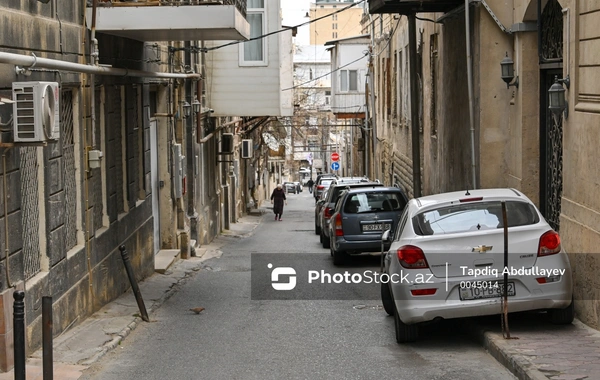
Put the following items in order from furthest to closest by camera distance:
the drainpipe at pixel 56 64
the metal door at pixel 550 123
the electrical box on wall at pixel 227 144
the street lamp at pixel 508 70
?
the electrical box on wall at pixel 227 144 < the street lamp at pixel 508 70 < the metal door at pixel 550 123 < the drainpipe at pixel 56 64

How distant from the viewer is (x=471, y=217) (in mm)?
9836

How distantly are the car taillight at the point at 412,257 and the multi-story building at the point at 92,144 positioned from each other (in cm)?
366

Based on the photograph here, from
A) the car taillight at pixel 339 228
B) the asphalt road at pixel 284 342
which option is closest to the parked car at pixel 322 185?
the car taillight at pixel 339 228

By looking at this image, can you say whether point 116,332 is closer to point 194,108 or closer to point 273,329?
point 273,329

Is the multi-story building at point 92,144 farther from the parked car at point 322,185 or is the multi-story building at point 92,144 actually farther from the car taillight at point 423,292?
the parked car at point 322,185

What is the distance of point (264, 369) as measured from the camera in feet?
29.6

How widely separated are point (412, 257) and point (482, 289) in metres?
0.77

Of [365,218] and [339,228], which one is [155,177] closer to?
[339,228]

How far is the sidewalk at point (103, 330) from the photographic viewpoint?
29.2ft

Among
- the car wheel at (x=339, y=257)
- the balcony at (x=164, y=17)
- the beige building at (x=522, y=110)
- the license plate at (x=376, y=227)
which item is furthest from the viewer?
the car wheel at (x=339, y=257)

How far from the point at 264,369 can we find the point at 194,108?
13.7 metres

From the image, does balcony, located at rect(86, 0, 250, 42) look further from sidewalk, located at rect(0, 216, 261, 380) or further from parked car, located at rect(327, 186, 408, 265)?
parked car, located at rect(327, 186, 408, 265)

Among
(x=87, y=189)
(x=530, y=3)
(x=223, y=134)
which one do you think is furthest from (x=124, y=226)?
(x=223, y=134)

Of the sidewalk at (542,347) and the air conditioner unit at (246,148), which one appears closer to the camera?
the sidewalk at (542,347)
